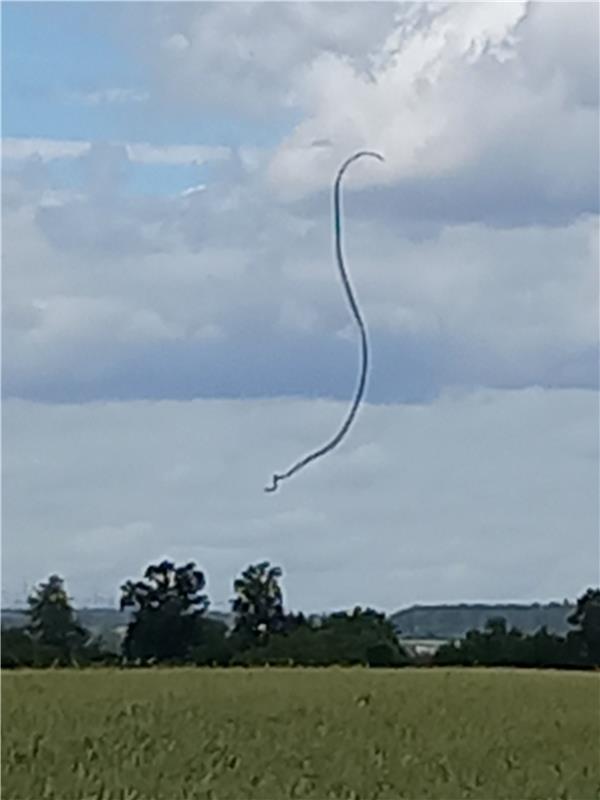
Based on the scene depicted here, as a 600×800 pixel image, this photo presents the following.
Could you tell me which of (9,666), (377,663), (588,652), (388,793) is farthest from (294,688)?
(588,652)

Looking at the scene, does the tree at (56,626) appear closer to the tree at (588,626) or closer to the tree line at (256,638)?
the tree line at (256,638)

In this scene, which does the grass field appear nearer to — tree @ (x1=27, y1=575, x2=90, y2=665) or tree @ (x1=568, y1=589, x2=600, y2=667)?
tree @ (x1=27, y1=575, x2=90, y2=665)

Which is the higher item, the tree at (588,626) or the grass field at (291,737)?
the tree at (588,626)

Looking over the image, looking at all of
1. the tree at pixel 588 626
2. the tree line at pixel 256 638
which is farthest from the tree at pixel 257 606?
the tree at pixel 588 626

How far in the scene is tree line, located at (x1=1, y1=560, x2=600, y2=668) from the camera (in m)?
35.6

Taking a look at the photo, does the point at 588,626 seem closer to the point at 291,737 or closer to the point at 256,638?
the point at 256,638

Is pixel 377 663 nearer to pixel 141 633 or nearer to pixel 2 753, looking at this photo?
pixel 141 633

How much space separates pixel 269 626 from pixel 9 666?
927 centimetres

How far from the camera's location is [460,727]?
1007 inches

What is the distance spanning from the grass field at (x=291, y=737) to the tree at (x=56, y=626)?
3.12 ft

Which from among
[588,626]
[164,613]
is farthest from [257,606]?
[588,626]

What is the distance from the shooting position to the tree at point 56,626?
28.5 m

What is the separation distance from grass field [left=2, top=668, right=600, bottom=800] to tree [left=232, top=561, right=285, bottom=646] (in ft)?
12.0

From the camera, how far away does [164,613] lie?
39.0 meters
